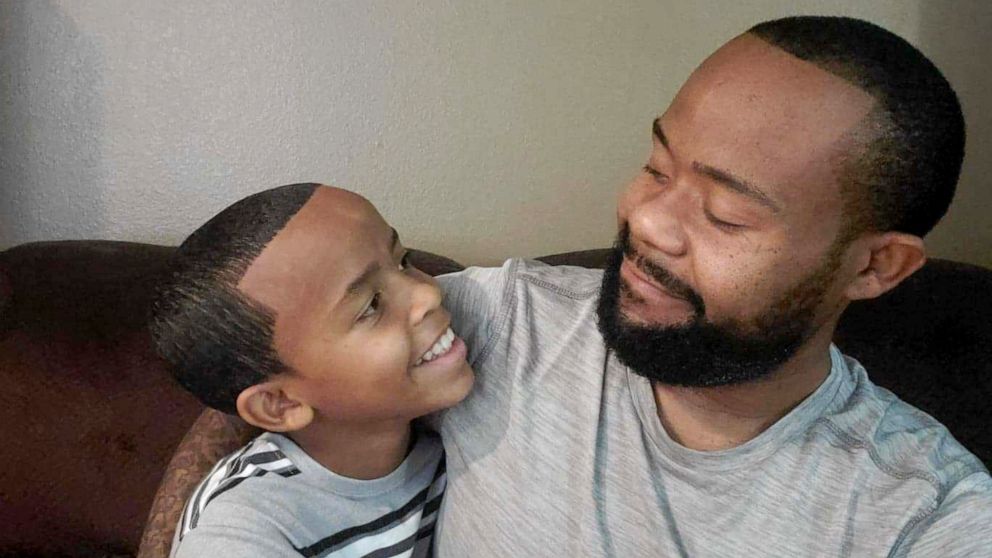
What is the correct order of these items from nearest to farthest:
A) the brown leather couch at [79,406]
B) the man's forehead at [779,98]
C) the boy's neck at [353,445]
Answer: the man's forehead at [779,98] < the boy's neck at [353,445] < the brown leather couch at [79,406]

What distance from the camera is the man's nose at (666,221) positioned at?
2.80 feet

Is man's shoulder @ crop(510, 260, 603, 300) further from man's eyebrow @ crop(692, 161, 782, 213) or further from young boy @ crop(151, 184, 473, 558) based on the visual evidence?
man's eyebrow @ crop(692, 161, 782, 213)

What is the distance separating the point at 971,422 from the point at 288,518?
1025mm

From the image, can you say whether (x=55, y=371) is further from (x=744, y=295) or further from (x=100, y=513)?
(x=744, y=295)

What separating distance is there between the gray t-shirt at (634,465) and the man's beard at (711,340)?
7 cm

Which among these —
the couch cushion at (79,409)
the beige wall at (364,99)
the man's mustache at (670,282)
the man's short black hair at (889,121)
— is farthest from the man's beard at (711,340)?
the couch cushion at (79,409)

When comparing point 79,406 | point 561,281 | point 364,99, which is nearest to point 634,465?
point 561,281

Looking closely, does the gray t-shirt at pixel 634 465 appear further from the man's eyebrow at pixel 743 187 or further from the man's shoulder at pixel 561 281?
the man's eyebrow at pixel 743 187

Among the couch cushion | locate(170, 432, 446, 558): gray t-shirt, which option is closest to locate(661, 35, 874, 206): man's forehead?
locate(170, 432, 446, 558): gray t-shirt

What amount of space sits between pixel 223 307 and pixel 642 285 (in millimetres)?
505

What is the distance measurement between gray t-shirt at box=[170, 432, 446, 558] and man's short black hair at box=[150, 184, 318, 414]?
0.38 feet

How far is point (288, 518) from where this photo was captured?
37.6 inches

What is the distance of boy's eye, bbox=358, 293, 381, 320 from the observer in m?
0.93

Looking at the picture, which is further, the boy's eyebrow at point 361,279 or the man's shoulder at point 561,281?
the man's shoulder at point 561,281
